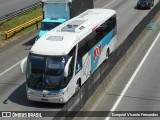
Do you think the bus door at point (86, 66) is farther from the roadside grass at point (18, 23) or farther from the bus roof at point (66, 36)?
the roadside grass at point (18, 23)

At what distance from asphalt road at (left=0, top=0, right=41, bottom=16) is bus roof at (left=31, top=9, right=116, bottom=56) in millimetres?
23112

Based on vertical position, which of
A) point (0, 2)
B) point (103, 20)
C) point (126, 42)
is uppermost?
point (103, 20)

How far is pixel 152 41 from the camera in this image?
105ft

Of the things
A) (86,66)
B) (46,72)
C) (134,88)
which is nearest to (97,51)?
(86,66)

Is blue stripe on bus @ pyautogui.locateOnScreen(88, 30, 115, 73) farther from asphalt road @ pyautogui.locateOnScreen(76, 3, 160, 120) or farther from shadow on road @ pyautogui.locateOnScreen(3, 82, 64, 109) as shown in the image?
shadow on road @ pyautogui.locateOnScreen(3, 82, 64, 109)

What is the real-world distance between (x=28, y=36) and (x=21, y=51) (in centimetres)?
472

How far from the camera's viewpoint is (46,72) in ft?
60.6

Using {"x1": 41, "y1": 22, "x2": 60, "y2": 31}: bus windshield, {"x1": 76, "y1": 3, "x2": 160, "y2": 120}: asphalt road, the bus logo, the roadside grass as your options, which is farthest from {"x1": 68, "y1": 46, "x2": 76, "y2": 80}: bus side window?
the roadside grass

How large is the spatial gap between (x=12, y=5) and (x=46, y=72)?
3364cm

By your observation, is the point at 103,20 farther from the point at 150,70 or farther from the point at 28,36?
the point at 28,36

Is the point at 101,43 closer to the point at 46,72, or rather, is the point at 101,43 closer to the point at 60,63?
the point at 60,63

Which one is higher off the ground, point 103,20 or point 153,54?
point 103,20

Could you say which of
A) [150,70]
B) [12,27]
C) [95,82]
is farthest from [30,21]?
[95,82]

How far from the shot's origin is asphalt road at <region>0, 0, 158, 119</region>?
768 inches
